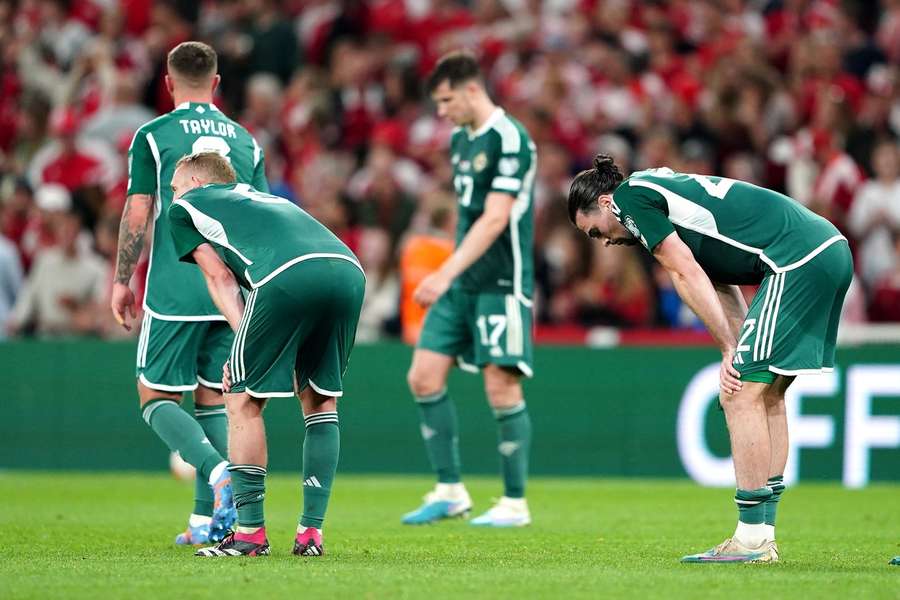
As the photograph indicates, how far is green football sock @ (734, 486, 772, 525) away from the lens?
22.5 feet

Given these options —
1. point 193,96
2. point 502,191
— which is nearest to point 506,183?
point 502,191

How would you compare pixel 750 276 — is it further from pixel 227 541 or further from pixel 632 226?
pixel 227 541

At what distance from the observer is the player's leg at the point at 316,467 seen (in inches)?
278

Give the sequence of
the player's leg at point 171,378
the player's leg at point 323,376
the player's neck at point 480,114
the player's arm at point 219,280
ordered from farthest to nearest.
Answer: the player's neck at point 480,114 < the player's leg at point 171,378 < the player's arm at point 219,280 < the player's leg at point 323,376

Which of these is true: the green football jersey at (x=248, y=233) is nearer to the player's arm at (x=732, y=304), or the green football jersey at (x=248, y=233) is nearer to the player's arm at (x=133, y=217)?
the player's arm at (x=133, y=217)

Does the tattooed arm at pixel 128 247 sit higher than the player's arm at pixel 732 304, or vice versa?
the tattooed arm at pixel 128 247

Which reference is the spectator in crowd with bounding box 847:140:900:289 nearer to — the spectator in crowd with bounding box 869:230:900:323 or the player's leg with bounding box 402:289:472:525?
the spectator in crowd with bounding box 869:230:900:323

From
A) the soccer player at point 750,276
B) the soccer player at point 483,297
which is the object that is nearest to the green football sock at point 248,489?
the soccer player at point 750,276

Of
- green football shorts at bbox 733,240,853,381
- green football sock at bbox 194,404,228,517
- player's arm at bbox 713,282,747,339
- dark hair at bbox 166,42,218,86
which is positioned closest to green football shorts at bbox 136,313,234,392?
green football sock at bbox 194,404,228,517

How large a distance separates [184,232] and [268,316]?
0.63m

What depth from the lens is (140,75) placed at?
18891 mm

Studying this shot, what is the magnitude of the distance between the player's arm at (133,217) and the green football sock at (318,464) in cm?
150

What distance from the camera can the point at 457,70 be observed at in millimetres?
9703

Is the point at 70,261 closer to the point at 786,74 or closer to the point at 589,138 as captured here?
the point at 589,138
